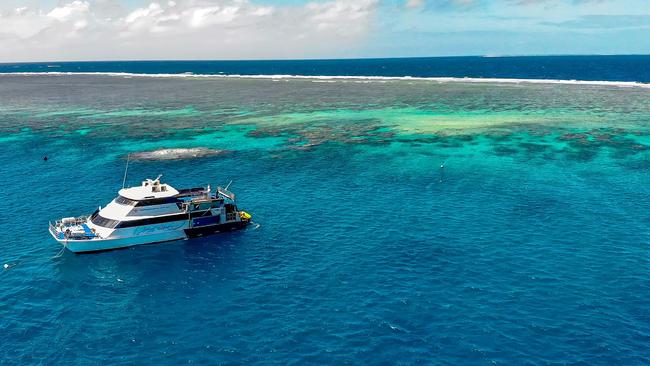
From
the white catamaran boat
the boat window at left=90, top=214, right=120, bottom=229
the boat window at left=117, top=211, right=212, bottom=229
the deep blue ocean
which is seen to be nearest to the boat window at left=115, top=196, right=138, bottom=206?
the white catamaran boat

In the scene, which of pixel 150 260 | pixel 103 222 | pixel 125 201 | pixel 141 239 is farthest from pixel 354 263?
pixel 103 222

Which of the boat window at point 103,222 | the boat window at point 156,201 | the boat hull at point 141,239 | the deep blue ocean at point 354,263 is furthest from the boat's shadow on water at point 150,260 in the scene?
the boat window at point 156,201

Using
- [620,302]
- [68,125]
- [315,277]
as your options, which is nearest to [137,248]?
[315,277]

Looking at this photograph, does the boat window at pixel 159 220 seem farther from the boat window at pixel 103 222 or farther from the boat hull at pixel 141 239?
the boat hull at pixel 141 239

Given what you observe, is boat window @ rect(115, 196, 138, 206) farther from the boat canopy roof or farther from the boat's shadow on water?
the boat's shadow on water

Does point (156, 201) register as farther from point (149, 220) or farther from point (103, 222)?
point (103, 222)
